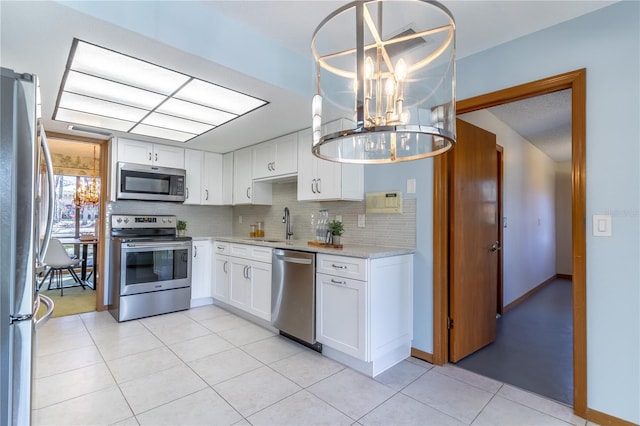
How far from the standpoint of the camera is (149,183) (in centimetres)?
397

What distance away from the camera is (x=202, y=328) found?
324 cm

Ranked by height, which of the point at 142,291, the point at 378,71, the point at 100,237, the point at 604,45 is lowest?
the point at 142,291

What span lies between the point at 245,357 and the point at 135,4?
2.55m

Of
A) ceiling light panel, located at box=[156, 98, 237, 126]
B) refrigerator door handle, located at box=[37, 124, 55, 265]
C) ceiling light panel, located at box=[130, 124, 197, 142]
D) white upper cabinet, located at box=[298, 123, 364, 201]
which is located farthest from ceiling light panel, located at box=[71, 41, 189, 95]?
white upper cabinet, located at box=[298, 123, 364, 201]

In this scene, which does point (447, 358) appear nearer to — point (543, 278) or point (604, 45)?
point (604, 45)

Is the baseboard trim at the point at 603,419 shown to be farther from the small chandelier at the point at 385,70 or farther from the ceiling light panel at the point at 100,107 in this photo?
the ceiling light panel at the point at 100,107

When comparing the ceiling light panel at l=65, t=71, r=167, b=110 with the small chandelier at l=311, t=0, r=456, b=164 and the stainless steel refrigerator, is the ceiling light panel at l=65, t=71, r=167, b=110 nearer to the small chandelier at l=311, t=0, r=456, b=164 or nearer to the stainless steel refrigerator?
the stainless steel refrigerator

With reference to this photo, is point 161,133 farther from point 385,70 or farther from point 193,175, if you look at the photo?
point 385,70

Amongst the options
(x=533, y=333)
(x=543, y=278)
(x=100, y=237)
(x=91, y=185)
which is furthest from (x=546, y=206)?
(x=91, y=185)

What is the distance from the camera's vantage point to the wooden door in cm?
260

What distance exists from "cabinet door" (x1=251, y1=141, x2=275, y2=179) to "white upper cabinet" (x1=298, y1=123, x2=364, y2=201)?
1.82 ft

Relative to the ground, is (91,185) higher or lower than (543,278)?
higher

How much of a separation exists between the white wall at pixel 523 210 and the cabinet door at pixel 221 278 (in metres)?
3.21

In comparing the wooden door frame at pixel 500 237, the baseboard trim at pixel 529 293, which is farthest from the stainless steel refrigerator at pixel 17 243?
the baseboard trim at pixel 529 293
